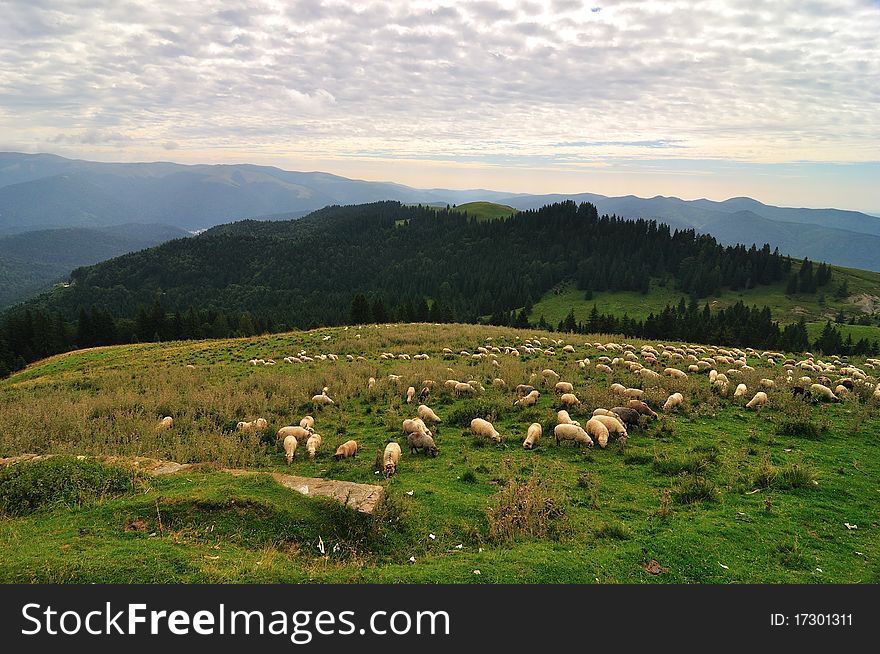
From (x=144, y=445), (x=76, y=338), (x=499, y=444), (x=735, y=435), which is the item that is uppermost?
(x=735, y=435)

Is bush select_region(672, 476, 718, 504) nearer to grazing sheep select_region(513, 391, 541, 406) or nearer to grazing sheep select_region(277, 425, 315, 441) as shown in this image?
grazing sheep select_region(513, 391, 541, 406)

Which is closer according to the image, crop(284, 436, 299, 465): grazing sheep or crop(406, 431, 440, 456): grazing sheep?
crop(284, 436, 299, 465): grazing sheep

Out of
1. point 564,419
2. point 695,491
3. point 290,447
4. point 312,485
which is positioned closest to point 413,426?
point 290,447

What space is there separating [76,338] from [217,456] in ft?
262

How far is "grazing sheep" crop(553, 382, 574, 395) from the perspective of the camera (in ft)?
57.5

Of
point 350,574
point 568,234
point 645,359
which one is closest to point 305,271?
point 568,234

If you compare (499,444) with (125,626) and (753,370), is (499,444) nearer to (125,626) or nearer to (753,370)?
(125,626)

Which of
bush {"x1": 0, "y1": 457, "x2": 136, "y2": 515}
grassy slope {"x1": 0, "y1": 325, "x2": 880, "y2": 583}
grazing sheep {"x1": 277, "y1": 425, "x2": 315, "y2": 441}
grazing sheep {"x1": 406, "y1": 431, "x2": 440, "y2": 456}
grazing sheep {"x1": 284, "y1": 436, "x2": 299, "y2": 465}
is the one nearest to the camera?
grassy slope {"x1": 0, "y1": 325, "x2": 880, "y2": 583}

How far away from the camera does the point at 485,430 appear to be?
43.8 feet

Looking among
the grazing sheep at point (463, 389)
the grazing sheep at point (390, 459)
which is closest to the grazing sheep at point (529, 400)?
the grazing sheep at point (463, 389)

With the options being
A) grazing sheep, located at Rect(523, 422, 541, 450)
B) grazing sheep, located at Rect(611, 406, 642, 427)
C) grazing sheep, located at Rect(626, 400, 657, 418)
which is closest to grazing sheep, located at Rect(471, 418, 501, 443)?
grazing sheep, located at Rect(523, 422, 541, 450)

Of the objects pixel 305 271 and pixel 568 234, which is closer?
pixel 568 234

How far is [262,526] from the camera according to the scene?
7.59 m

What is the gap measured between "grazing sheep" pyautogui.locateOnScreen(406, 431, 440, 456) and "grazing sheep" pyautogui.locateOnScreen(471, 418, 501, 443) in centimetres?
158
